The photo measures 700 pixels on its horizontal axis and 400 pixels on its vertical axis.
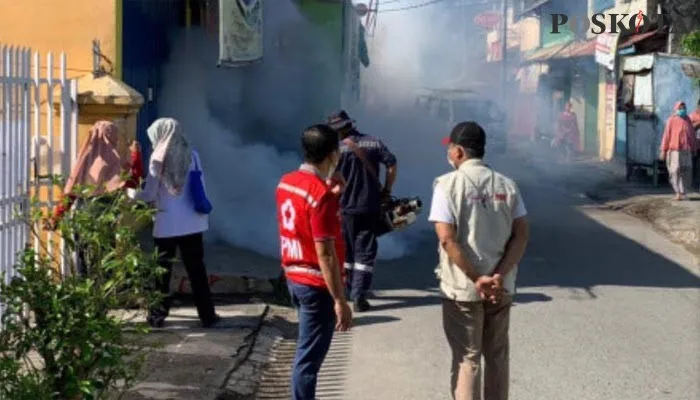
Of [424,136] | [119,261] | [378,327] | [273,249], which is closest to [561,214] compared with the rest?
[273,249]

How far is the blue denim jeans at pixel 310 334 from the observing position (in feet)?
17.5

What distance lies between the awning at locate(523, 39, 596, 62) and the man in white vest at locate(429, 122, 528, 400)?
24053 millimetres

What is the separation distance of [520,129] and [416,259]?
2972cm

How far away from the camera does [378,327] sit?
816cm

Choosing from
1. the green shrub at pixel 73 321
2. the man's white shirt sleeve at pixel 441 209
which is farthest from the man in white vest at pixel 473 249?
the green shrub at pixel 73 321

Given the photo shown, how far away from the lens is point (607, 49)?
24141mm

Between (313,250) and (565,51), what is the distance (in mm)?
28661

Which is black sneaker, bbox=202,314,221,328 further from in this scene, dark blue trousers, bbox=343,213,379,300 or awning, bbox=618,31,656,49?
awning, bbox=618,31,656,49

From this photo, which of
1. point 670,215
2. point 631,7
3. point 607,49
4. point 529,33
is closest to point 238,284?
point 670,215

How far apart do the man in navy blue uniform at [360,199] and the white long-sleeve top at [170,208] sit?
1.54 meters

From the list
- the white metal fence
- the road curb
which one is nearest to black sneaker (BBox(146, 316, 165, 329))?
the white metal fence

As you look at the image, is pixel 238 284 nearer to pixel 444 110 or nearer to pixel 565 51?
pixel 565 51

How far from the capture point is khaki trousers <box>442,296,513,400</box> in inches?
204

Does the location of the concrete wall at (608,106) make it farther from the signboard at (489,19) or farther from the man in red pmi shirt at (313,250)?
the signboard at (489,19)
